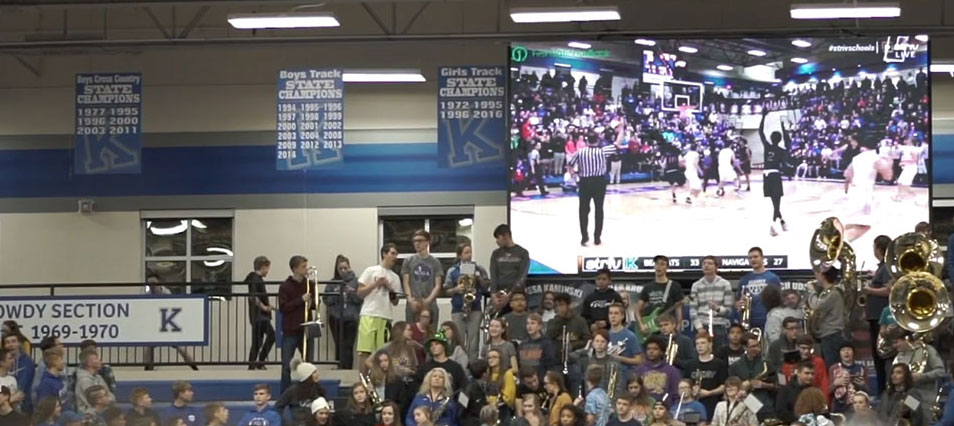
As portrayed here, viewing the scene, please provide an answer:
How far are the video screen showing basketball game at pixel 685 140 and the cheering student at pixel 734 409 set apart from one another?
5077 millimetres

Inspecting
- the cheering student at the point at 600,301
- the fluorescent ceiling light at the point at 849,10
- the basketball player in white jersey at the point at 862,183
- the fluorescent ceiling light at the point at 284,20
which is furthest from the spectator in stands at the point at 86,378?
the basketball player in white jersey at the point at 862,183

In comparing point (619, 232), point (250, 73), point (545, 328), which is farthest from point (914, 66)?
point (250, 73)

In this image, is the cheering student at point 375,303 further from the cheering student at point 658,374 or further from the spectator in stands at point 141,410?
the cheering student at point 658,374

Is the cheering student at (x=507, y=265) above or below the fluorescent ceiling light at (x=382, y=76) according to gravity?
below

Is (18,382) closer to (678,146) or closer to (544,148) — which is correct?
(544,148)

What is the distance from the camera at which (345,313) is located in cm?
2173

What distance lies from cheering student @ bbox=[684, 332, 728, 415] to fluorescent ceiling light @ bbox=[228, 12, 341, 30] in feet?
19.6

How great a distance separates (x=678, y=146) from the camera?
21484 millimetres

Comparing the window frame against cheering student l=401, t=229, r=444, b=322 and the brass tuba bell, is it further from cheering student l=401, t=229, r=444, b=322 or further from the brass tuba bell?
the brass tuba bell

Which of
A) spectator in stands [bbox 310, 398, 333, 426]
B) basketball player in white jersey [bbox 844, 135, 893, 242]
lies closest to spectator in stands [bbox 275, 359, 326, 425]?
spectator in stands [bbox 310, 398, 333, 426]

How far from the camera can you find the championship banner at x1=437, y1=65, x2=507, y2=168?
72.6 ft

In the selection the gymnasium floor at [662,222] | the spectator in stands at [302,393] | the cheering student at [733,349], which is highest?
the gymnasium floor at [662,222]

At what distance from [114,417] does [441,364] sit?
332 centimetres

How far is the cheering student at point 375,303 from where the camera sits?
1959 cm
